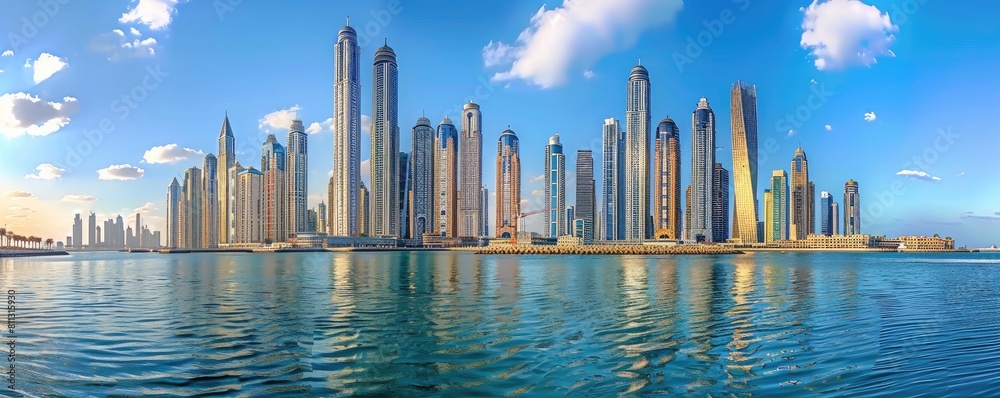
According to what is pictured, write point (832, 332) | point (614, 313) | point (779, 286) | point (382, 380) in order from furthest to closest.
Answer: point (779, 286) → point (614, 313) → point (832, 332) → point (382, 380)

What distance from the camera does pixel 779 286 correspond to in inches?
2462

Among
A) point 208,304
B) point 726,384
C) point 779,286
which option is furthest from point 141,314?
point 779,286

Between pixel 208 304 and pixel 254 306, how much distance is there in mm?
4332

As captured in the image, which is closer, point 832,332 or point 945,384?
point 945,384

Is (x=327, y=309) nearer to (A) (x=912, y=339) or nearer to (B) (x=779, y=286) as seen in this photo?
(A) (x=912, y=339)

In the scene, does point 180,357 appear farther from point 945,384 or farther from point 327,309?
point 945,384

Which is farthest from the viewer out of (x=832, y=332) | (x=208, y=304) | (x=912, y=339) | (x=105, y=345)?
(x=208, y=304)

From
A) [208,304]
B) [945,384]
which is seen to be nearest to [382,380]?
[945,384]

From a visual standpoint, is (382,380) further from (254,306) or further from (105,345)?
(254,306)

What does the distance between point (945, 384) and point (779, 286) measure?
149ft

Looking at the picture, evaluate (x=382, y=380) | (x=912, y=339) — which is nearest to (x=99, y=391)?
(x=382, y=380)

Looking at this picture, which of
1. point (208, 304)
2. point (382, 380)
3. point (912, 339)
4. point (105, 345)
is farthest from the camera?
point (208, 304)

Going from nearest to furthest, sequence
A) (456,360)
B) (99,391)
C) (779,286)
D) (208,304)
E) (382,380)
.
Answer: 1. (99,391)
2. (382,380)
3. (456,360)
4. (208,304)
5. (779,286)

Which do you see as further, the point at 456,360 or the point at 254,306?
the point at 254,306
